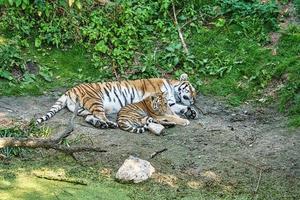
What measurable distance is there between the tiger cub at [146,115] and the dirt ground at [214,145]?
131 millimetres

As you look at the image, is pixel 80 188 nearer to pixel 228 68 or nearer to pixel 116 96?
pixel 116 96

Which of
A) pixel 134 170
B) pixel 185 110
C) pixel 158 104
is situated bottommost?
pixel 185 110

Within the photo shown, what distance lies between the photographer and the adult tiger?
7480 mm

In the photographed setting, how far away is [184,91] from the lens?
8344 mm

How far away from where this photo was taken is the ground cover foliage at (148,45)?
8594 millimetres

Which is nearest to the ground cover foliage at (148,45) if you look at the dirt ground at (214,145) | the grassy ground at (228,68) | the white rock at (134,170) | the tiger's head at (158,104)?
the grassy ground at (228,68)

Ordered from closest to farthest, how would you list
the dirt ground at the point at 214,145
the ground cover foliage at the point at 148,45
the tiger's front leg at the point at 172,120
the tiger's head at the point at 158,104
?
1. the dirt ground at the point at 214,145
2. the tiger's front leg at the point at 172,120
3. the tiger's head at the point at 158,104
4. the ground cover foliage at the point at 148,45

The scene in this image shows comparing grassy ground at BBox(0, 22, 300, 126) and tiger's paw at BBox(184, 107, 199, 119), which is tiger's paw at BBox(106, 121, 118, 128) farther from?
grassy ground at BBox(0, 22, 300, 126)

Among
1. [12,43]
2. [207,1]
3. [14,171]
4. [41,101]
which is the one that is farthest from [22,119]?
[207,1]

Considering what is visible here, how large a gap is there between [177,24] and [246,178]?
469cm

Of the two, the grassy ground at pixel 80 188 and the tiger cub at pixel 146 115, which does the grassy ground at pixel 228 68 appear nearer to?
Answer: the tiger cub at pixel 146 115

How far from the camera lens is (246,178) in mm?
5738

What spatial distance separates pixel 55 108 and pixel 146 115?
46.5 inches

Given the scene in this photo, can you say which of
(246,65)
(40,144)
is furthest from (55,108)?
(246,65)
